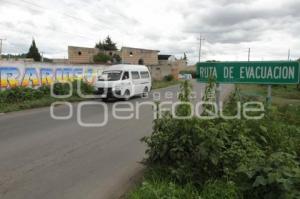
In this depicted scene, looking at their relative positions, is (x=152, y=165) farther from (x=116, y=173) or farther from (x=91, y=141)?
(x=91, y=141)

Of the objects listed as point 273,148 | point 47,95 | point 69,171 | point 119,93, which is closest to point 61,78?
point 47,95

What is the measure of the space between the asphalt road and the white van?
669 centimetres

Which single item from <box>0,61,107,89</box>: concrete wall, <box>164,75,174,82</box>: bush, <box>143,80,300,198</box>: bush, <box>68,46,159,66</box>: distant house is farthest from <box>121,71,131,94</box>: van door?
<box>68,46,159,66</box>: distant house

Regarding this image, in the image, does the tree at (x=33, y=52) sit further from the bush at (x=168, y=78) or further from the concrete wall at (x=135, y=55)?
the bush at (x=168, y=78)

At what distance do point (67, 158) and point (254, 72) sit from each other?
4074 mm

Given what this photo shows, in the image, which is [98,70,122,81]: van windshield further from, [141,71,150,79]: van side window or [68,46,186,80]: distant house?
[68,46,186,80]: distant house

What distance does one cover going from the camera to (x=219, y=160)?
3840 mm

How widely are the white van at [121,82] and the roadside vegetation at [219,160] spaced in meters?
11.7

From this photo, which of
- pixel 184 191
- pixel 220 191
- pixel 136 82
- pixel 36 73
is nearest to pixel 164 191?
pixel 184 191

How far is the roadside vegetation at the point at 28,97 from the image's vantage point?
1312cm

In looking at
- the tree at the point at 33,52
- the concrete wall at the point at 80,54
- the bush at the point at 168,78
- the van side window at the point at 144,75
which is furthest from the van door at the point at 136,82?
the tree at the point at 33,52

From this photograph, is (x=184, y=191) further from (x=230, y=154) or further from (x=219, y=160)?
(x=230, y=154)

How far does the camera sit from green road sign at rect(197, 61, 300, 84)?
4746 millimetres

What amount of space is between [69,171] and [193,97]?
103 inches
